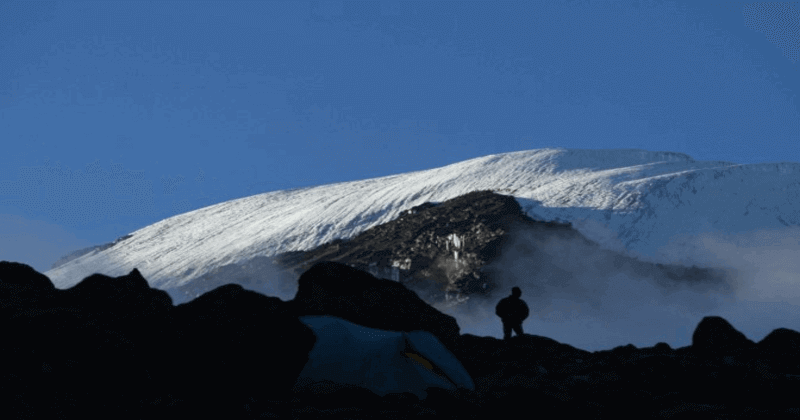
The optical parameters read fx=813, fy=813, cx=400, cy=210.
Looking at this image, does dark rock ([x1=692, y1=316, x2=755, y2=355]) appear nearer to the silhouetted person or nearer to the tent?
the silhouetted person

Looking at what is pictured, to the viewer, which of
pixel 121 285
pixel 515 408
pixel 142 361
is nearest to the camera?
pixel 515 408

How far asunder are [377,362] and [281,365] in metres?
1.24

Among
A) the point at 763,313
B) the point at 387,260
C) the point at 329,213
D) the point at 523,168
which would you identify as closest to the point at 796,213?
the point at 763,313

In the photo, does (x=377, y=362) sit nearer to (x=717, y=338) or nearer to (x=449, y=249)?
(x=717, y=338)

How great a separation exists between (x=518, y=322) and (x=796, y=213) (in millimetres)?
46150

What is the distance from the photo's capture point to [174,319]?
34.1ft

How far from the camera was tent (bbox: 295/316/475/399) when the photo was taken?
1038 centimetres

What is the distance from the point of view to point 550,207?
53.1 meters

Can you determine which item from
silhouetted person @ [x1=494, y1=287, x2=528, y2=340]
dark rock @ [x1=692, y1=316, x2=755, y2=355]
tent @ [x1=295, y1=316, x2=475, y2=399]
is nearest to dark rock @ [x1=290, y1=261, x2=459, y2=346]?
tent @ [x1=295, y1=316, x2=475, y2=399]

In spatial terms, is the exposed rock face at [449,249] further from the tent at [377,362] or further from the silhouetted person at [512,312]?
the tent at [377,362]

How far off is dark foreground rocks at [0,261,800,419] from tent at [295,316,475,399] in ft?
0.81

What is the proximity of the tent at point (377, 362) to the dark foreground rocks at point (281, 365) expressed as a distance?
25cm

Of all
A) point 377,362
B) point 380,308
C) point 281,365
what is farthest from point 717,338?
point 281,365

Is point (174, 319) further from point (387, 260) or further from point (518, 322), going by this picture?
point (387, 260)
